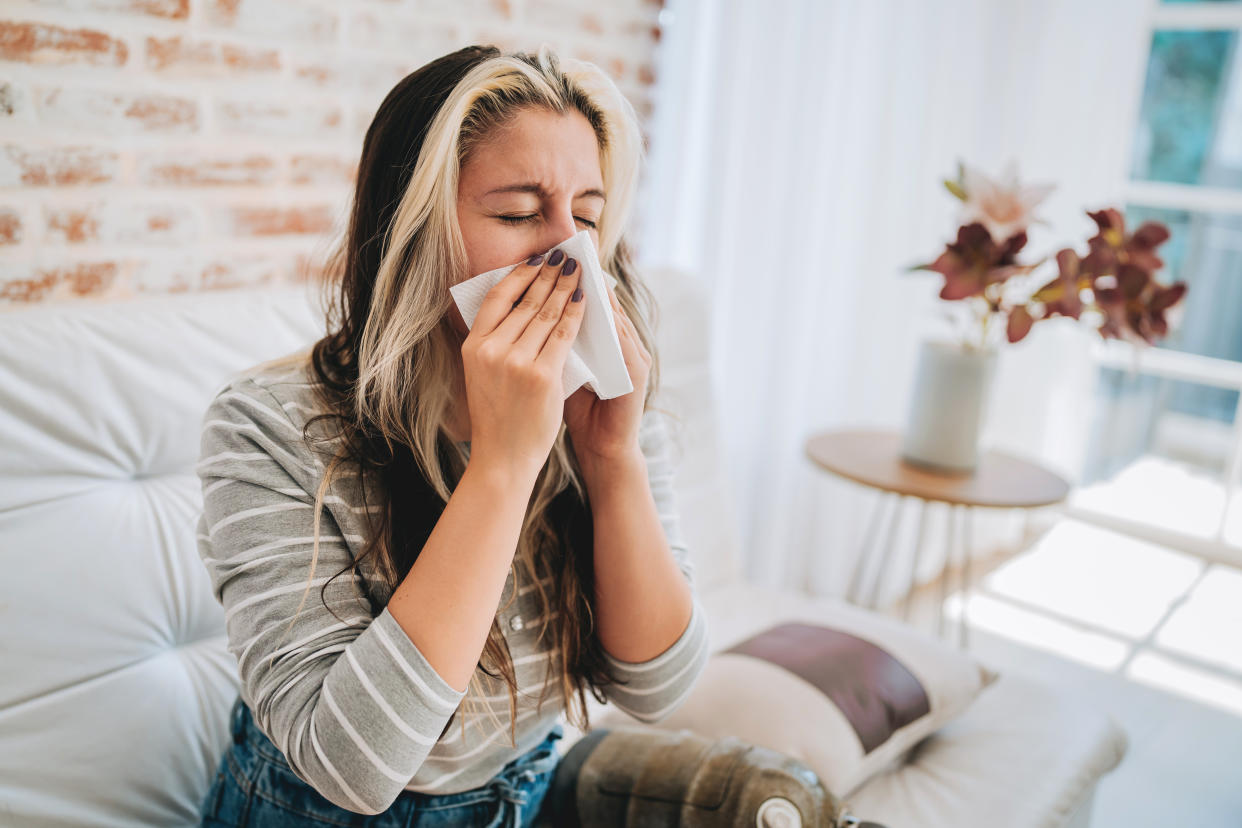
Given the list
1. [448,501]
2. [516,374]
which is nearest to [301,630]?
[448,501]

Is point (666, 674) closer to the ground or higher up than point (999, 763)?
higher up

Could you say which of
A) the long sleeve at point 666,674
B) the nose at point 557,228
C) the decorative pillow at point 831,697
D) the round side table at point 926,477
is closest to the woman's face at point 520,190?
the nose at point 557,228

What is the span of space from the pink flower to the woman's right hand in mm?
1108

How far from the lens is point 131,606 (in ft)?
3.44

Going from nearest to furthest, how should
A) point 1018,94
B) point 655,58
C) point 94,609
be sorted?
point 94,609 < point 655,58 < point 1018,94

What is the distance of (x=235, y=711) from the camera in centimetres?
104

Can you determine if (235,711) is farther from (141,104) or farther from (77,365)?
(141,104)

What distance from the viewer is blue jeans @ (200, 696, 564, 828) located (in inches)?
37.1

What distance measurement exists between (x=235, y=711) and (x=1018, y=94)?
2670 mm

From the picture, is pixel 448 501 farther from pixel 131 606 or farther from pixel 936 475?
pixel 936 475

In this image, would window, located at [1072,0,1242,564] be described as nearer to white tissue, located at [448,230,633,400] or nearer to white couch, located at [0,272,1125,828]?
white couch, located at [0,272,1125,828]

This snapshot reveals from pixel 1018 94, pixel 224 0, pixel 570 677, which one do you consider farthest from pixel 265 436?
pixel 1018 94

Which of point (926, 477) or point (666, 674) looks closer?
point (666, 674)

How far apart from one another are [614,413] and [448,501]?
0.19 meters
